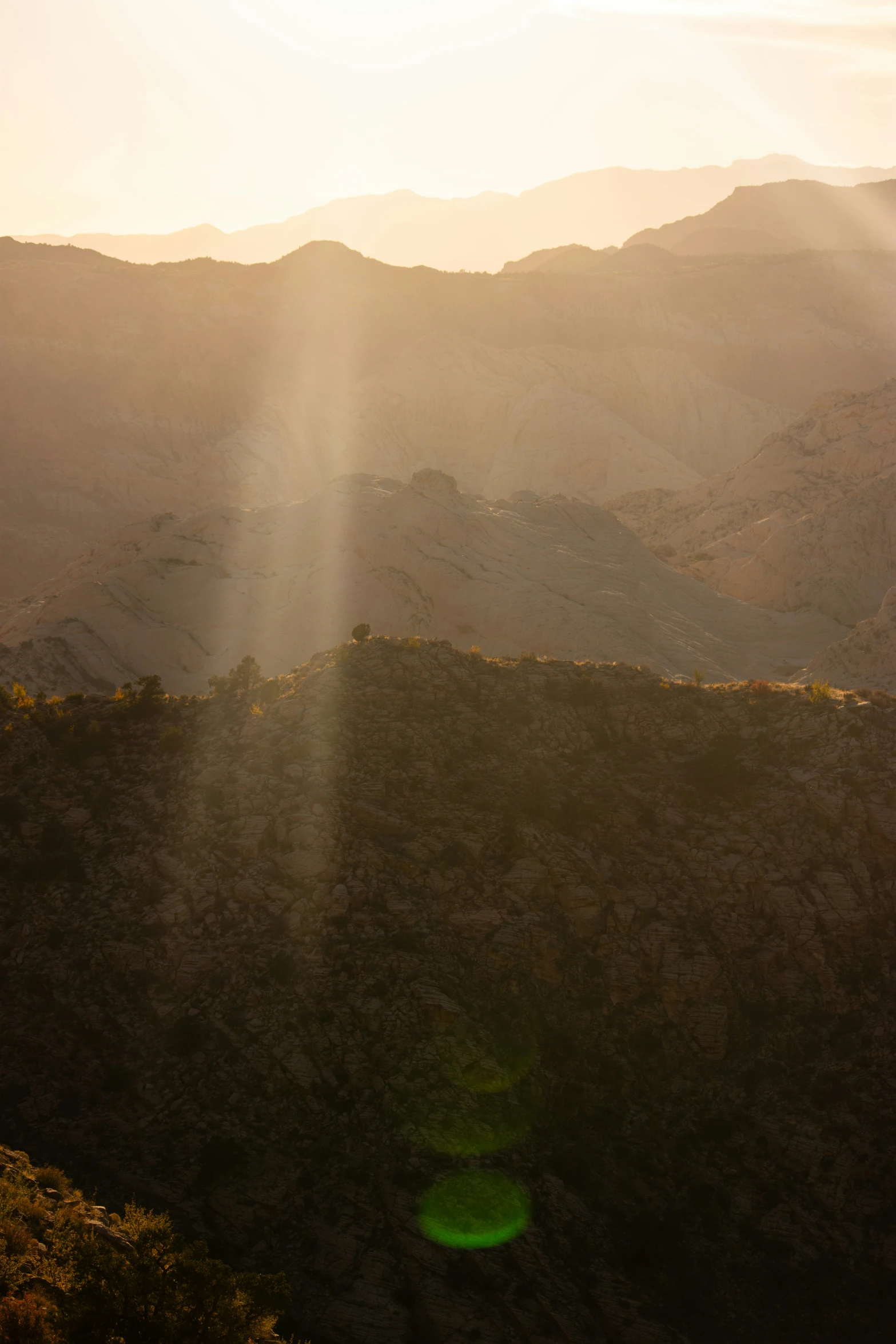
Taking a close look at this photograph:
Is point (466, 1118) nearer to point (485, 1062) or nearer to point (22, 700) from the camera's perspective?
point (485, 1062)

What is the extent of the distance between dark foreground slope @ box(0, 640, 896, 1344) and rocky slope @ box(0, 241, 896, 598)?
131 ft

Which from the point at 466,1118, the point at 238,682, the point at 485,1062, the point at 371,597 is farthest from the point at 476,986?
the point at 371,597

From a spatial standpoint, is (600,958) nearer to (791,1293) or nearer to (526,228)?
(791,1293)

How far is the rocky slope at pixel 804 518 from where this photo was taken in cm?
3888

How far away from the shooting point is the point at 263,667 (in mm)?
29641

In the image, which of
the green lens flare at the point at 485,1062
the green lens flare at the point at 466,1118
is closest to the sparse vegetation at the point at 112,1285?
the green lens flare at the point at 466,1118

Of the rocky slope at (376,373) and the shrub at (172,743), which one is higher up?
the rocky slope at (376,373)

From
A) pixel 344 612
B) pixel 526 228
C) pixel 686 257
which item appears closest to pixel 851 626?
pixel 344 612

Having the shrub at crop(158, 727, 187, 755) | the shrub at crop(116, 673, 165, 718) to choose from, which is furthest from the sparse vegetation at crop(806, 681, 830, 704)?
the shrub at crop(116, 673, 165, 718)

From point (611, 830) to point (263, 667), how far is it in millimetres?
17448

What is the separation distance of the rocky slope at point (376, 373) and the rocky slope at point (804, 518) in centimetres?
1074

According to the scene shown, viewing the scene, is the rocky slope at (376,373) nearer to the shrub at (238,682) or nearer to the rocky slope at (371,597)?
the rocky slope at (371,597)

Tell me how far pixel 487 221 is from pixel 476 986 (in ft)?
632

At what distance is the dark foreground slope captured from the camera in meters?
10.0
